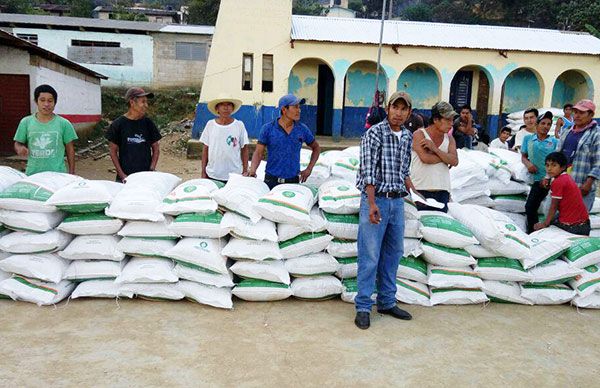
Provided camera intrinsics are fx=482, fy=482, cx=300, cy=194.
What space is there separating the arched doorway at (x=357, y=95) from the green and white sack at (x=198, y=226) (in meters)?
11.8

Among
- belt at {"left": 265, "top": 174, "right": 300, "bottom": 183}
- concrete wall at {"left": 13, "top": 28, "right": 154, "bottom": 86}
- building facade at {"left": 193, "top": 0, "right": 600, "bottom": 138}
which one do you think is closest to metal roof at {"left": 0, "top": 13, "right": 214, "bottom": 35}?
concrete wall at {"left": 13, "top": 28, "right": 154, "bottom": 86}

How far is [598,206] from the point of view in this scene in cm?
442

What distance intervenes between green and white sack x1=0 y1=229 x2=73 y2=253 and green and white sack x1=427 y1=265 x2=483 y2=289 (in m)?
2.75

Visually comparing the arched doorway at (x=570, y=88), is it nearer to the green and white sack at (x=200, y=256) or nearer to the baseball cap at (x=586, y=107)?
the baseball cap at (x=586, y=107)

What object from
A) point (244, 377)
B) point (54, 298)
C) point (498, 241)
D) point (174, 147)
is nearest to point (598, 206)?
point (498, 241)

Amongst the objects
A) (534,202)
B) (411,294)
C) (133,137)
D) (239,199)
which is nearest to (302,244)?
(239,199)

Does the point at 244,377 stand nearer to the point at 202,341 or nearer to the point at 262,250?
the point at 202,341

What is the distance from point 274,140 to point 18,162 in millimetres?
8935

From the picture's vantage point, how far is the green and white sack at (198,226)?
344 centimetres

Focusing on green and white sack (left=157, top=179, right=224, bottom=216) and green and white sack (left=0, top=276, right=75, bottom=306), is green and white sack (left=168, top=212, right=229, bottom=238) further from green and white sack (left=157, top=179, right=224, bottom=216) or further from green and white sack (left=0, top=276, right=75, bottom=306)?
green and white sack (left=0, top=276, right=75, bottom=306)

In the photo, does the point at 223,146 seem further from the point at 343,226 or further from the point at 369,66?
the point at 369,66

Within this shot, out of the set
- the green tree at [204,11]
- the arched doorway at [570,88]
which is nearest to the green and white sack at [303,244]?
the arched doorway at [570,88]

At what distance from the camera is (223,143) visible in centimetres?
428

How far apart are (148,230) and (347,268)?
1491mm
